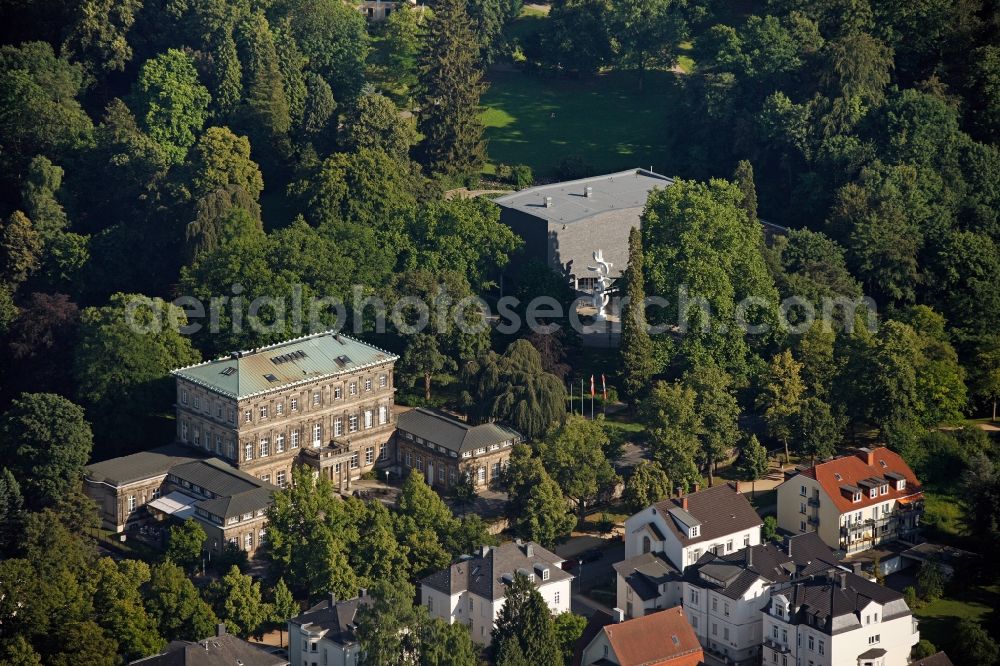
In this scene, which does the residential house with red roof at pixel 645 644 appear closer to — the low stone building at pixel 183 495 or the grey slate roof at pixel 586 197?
the low stone building at pixel 183 495

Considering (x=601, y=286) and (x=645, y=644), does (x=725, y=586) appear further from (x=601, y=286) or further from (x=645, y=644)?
(x=601, y=286)

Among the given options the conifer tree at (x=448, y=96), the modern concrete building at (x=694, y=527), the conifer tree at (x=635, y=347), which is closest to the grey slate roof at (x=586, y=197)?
the conifer tree at (x=448, y=96)

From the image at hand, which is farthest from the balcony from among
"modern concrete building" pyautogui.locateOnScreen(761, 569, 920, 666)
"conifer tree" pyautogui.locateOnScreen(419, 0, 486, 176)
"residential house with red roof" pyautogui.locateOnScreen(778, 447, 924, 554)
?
"conifer tree" pyautogui.locateOnScreen(419, 0, 486, 176)

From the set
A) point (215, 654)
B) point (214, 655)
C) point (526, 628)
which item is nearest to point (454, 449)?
point (526, 628)

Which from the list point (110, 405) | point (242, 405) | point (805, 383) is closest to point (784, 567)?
point (805, 383)

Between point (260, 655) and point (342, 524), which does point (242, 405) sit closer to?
point (342, 524)

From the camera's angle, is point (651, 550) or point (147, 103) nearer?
point (651, 550)

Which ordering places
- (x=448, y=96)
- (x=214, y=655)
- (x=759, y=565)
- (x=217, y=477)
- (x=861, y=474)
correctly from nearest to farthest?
(x=214, y=655)
(x=759, y=565)
(x=217, y=477)
(x=861, y=474)
(x=448, y=96)
